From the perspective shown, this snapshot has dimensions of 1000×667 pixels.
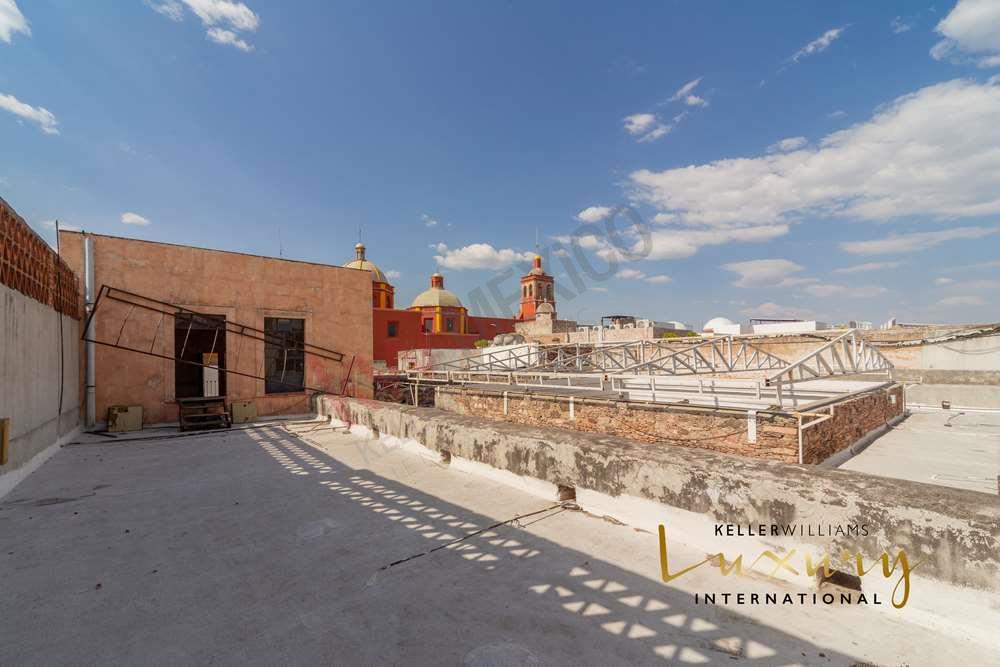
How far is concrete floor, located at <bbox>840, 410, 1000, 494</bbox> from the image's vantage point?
5882mm

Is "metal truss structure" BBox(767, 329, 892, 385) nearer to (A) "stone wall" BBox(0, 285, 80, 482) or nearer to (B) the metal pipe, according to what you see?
(A) "stone wall" BBox(0, 285, 80, 482)

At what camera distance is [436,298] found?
4419 cm

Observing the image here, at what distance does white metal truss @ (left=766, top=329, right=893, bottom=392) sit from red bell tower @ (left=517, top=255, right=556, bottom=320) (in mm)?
39890

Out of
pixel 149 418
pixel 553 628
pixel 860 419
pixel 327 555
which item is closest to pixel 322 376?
pixel 149 418

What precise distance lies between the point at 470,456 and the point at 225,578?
2.40 metres

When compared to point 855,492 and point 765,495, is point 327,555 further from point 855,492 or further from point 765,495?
point 855,492

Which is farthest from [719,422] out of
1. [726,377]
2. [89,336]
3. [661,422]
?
[89,336]

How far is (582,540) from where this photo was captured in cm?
293

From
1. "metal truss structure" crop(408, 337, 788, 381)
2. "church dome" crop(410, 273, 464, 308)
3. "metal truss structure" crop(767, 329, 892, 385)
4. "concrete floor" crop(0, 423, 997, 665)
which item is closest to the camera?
"concrete floor" crop(0, 423, 997, 665)

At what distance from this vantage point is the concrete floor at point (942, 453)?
5882 millimetres

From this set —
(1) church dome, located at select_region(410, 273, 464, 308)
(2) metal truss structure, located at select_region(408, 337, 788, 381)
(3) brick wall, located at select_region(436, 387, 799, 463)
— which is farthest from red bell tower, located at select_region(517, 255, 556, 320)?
(3) brick wall, located at select_region(436, 387, 799, 463)

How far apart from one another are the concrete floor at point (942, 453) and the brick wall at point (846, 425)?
12.9 inches

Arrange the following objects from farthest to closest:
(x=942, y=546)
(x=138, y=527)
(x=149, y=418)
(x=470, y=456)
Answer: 1. (x=149, y=418)
2. (x=470, y=456)
3. (x=138, y=527)
4. (x=942, y=546)

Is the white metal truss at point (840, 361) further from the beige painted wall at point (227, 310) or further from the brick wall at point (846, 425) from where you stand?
the beige painted wall at point (227, 310)
